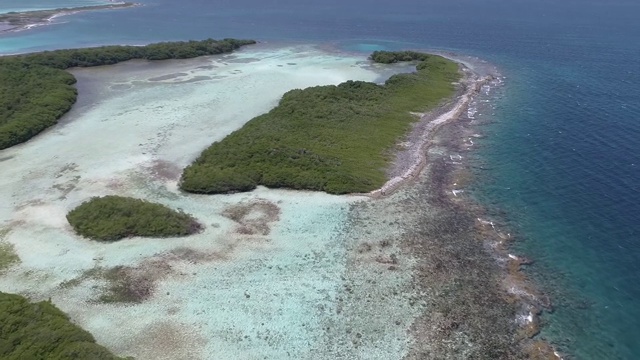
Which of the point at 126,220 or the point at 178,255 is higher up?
the point at 126,220

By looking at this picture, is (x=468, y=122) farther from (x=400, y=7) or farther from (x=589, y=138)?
(x=400, y=7)

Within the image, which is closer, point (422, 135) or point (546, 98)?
point (422, 135)

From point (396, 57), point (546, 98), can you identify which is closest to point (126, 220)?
point (546, 98)

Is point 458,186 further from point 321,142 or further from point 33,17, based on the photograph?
point 33,17

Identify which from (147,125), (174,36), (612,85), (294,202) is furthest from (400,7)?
(294,202)

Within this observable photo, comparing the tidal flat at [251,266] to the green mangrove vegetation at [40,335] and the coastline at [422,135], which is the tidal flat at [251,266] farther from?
the green mangrove vegetation at [40,335]

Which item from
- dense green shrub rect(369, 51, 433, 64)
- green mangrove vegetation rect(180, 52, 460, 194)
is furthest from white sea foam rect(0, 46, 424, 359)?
dense green shrub rect(369, 51, 433, 64)
